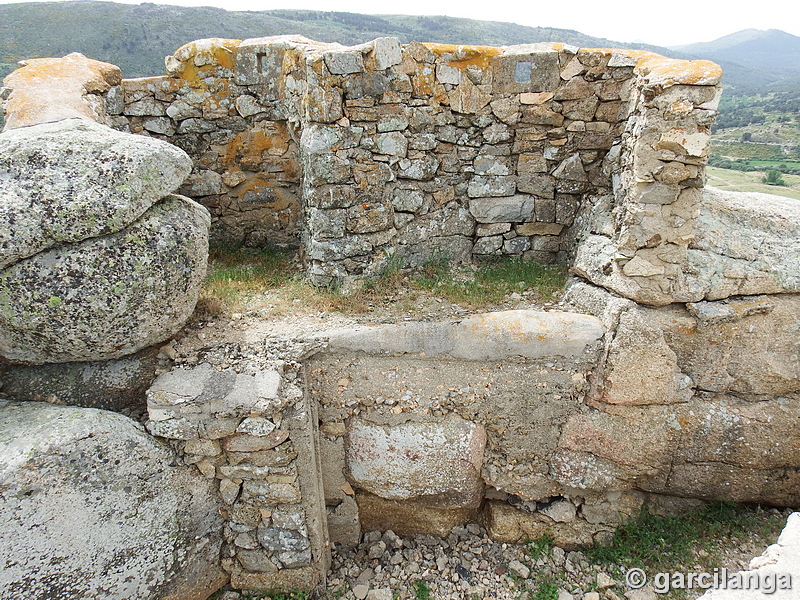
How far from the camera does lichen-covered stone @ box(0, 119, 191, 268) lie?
2.64 metres

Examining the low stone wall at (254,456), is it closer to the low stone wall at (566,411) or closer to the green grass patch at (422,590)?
the low stone wall at (566,411)

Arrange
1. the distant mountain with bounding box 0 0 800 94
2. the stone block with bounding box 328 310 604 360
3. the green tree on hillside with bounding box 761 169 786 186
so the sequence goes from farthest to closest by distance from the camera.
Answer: the distant mountain with bounding box 0 0 800 94
the green tree on hillside with bounding box 761 169 786 186
the stone block with bounding box 328 310 604 360

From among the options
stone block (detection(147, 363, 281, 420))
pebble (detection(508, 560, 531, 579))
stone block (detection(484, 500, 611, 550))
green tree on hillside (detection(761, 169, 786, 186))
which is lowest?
pebble (detection(508, 560, 531, 579))

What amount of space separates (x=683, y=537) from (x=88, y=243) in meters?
4.32

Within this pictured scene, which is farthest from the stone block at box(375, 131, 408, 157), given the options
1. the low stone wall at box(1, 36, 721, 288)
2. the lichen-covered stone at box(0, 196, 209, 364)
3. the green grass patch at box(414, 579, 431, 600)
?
the green grass patch at box(414, 579, 431, 600)

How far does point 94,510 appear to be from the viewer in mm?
2783

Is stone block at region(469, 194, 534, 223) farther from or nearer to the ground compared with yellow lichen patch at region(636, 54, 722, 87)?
nearer to the ground

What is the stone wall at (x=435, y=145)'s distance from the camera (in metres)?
3.35

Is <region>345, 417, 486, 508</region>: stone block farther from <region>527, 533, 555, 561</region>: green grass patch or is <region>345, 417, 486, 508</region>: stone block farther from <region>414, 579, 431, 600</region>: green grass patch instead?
<region>527, 533, 555, 561</region>: green grass patch

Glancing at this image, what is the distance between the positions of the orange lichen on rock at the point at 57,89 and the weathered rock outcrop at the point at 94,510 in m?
1.93

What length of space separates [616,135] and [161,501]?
13.2 feet

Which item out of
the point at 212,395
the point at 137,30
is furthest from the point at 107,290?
the point at 137,30

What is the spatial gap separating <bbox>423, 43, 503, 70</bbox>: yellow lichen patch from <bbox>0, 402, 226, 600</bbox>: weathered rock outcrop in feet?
10.6

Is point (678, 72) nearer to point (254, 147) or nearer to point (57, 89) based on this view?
point (254, 147)
